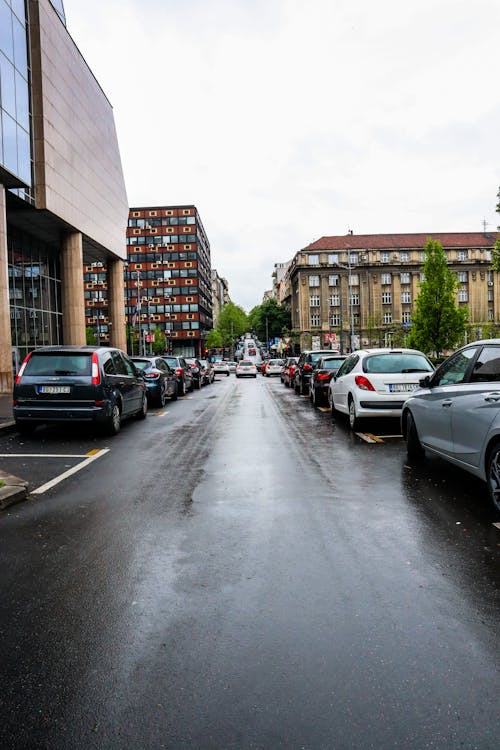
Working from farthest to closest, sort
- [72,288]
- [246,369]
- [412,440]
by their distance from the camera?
1. [246,369]
2. [72,288]
3. [412,440]

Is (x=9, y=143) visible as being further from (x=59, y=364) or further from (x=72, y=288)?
(x=59, y=364)

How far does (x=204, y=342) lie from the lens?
120 m

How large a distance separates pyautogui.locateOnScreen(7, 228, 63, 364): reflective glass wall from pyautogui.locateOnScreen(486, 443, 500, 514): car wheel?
29443 millimetres

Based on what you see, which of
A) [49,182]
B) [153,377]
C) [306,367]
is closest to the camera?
[153,377]

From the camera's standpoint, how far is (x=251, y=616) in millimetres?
3289

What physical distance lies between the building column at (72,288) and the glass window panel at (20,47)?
928 cm

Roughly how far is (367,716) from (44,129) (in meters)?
29.7

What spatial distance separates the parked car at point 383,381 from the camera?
35.8ft

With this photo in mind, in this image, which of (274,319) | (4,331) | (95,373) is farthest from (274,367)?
(274,319)

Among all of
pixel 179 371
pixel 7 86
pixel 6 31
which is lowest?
pixel 179 371

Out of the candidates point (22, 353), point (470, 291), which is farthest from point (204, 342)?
point (22, 353)

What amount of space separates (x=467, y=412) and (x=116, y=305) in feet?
136

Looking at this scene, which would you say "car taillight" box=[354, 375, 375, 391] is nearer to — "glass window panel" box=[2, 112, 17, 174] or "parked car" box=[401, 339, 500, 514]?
"parked car" box=[401, 339, 500, 514]

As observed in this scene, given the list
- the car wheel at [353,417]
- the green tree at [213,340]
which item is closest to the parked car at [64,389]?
the car wheel at [353,417]
